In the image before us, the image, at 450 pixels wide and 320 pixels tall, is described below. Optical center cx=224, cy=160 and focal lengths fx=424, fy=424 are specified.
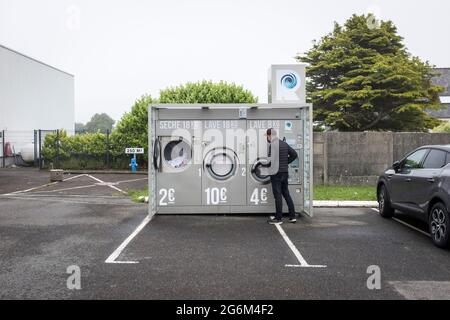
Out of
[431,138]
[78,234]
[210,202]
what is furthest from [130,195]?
[431,138]

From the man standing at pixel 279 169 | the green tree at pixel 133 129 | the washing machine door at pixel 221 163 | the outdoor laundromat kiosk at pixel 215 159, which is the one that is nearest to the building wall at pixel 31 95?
the green tree at pixel 133 129

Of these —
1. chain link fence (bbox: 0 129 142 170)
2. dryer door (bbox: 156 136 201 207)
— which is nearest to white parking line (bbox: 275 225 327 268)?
dryer door (bbox: 156 136 201 207)

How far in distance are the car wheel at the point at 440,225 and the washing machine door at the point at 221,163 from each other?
13.5 feet

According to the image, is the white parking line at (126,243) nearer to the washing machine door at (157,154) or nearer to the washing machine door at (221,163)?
the washing machine door at (157,154)

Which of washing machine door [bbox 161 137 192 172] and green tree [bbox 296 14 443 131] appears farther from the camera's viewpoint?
green tree [bbox 296 14 443 131]

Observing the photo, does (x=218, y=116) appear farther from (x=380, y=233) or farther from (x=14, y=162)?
(x=14, y=162)

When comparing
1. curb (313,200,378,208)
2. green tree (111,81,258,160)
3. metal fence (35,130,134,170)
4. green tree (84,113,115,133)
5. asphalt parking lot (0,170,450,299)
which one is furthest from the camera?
green tree (84,113,115,133)

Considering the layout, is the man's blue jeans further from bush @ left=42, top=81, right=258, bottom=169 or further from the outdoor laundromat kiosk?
bush @ left=42, top=81, right=258, bottom=169

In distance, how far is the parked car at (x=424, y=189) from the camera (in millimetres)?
6539

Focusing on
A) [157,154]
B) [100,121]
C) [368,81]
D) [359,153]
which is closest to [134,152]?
[359,153]

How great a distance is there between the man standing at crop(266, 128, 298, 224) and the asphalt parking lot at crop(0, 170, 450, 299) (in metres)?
0.43

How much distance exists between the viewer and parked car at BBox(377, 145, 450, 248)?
6.54m
